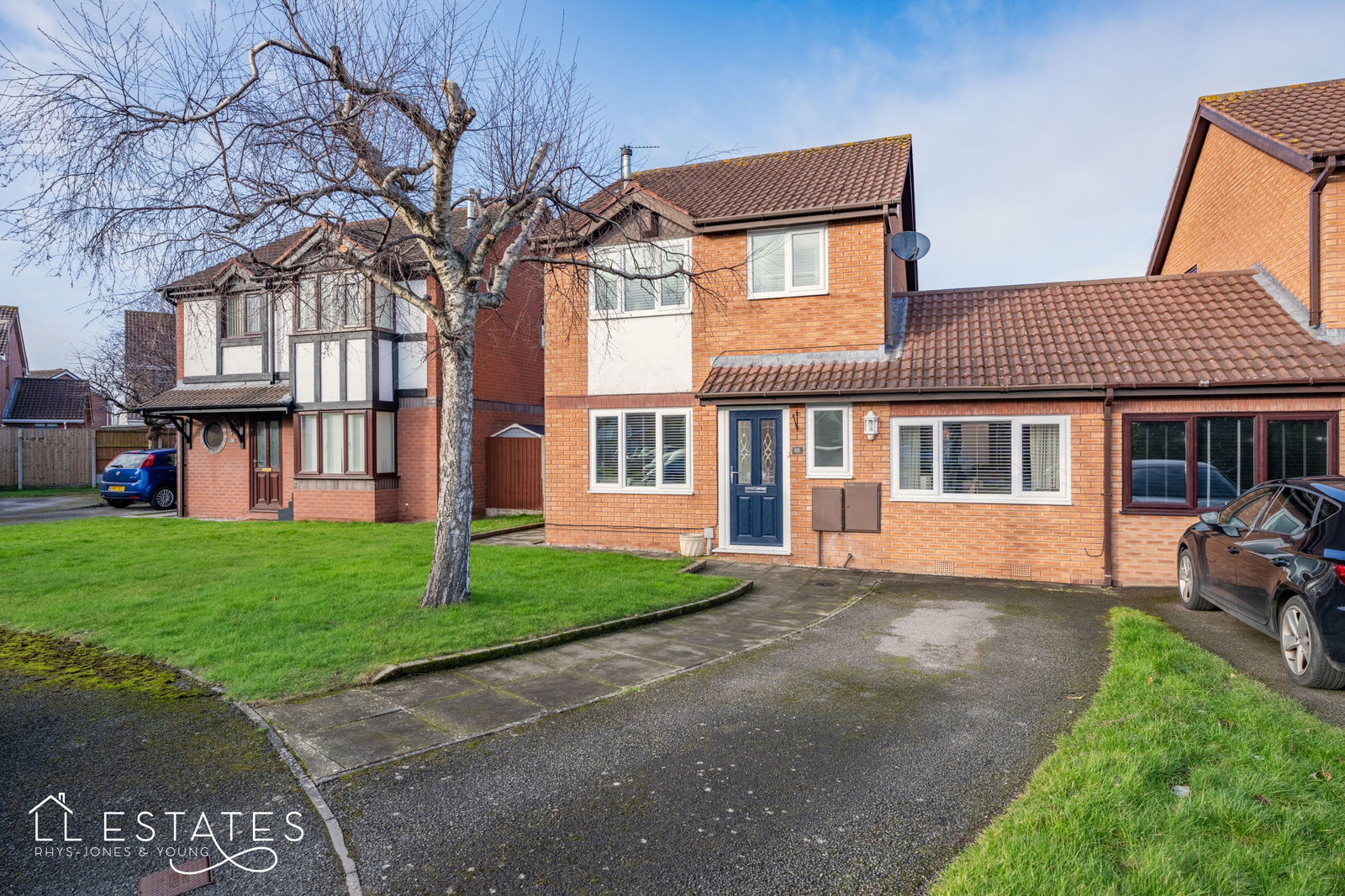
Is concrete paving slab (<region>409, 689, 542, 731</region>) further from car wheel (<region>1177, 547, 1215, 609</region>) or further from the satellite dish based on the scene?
the satellite dish

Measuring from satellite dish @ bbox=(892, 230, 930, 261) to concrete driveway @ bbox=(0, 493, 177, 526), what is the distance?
64.7 ft

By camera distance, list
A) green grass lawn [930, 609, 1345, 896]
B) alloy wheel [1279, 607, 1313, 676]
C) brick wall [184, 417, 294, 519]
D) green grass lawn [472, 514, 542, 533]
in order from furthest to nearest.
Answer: brick wall [184, 417, 294, 519] < green grass lawn [472, 514, 542, 533] < alloy wheel [1279, 607, 1313, 676] < green grass lawn [930, 609, 1345, 896]

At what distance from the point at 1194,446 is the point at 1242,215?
538 cm

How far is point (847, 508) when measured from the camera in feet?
36.8

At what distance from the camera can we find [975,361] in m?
11.0

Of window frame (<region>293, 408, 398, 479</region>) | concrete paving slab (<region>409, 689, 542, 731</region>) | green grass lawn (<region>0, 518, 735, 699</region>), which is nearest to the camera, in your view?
concrete paving slab (<region>409, 689, 542, 731</region>)

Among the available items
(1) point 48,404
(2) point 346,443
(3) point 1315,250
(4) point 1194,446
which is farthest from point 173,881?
(1) point 48,404

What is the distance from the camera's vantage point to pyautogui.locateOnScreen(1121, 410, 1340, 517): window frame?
938cm

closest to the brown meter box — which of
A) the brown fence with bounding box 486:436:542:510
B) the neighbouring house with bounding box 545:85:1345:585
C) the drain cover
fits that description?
the neighbouring house with bounding box 545:85:1345:585

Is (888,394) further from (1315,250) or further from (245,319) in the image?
(245,319)

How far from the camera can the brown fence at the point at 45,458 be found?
29062 millimetres

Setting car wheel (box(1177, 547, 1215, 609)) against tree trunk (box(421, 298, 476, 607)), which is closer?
tree trunk (box(421, 298, 476, 607))

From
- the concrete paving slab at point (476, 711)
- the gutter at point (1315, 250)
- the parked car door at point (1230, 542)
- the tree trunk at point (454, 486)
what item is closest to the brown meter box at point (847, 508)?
the parked car door at point (1230, 542)

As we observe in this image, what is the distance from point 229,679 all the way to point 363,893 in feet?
11.2
